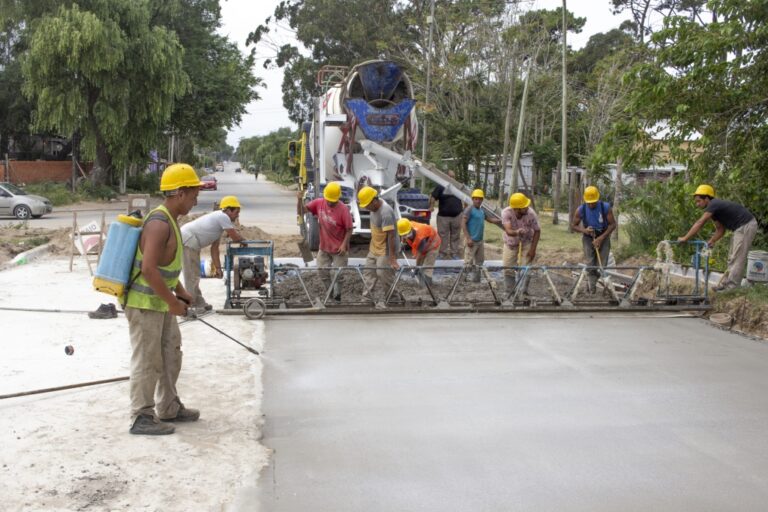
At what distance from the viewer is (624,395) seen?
6691mm

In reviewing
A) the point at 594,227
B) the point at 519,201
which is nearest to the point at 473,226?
the point at 519,201

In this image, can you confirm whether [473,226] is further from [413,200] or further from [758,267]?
[758,267]

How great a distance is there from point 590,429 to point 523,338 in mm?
3152

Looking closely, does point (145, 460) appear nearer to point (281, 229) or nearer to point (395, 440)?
point (395, 440)

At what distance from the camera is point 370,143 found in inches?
554

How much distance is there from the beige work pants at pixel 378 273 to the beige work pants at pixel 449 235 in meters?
3.85

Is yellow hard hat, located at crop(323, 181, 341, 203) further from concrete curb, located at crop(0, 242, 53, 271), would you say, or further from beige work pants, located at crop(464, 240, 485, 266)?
concrete curb, located at crop(0, 242, 53, 271)

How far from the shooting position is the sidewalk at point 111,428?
14.7ft

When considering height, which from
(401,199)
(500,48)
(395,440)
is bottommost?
(395,440)

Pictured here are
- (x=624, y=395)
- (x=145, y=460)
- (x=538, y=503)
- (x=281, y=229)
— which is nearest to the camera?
(x=538, y=503)

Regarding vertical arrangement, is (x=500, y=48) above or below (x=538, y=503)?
above

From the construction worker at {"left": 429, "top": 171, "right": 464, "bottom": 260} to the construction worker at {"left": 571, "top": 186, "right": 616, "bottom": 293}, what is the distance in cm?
282

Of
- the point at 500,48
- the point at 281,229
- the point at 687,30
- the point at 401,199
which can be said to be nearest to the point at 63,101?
the point at 281,229

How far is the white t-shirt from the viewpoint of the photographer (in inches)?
374
